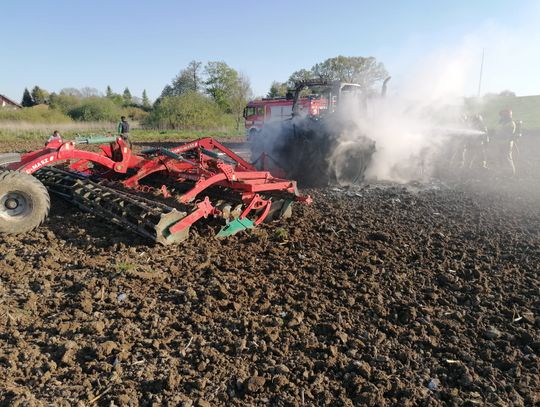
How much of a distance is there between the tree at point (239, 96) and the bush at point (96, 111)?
12.8m

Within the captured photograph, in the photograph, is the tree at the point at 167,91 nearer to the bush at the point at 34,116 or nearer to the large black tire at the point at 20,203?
the bush at the point at 34,116

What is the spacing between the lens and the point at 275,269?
4836mm

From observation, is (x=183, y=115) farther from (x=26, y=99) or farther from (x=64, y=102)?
(x=26, y=99)

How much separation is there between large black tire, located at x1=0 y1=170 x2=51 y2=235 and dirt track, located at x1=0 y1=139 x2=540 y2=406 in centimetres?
20

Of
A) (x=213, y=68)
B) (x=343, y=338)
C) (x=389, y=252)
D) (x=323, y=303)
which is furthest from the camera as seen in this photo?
(x=213, y=68)

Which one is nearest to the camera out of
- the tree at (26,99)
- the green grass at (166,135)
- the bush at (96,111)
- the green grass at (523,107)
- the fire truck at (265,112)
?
the fire truck at (265,112)

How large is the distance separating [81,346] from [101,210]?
2873mm

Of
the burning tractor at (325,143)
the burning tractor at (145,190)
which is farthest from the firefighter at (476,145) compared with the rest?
the burning tractor at (145,190)

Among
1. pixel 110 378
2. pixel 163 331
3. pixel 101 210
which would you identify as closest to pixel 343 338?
pixel 163 331

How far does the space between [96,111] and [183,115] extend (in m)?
11.1

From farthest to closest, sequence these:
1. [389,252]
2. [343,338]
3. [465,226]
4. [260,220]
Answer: [465,226] → [260,220] → [389,252] → [343,338]

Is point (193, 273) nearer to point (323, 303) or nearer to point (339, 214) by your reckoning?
point (323, 303)

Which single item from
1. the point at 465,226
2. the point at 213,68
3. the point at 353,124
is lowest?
the point at 465,226

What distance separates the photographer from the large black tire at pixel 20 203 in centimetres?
516
